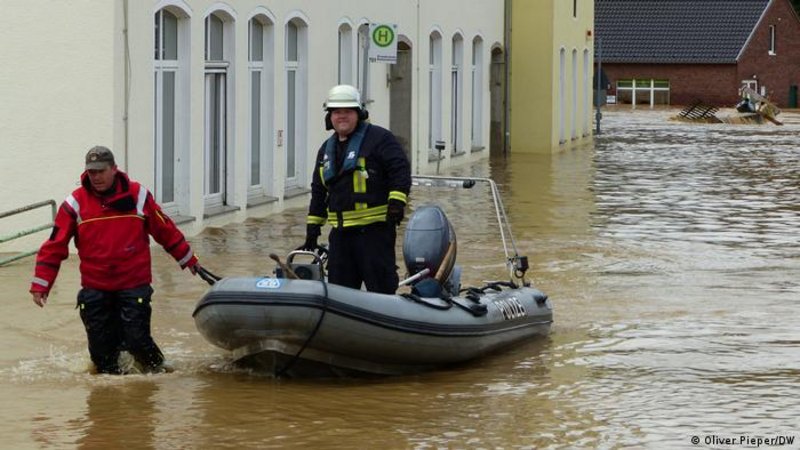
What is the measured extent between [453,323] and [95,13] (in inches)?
304

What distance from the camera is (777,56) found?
8412cm

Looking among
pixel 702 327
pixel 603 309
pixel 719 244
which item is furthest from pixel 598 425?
pixel 719 244

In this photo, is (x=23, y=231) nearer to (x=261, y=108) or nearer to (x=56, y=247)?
(x=56, y=247)

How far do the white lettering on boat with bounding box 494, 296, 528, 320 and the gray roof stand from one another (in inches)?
2725

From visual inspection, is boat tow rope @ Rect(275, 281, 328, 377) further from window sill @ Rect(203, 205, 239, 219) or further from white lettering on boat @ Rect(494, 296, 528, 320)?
window sill @ Rect(203, 205, 239, 219)

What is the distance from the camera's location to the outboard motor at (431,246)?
12.9m

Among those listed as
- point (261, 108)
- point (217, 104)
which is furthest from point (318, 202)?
point (261, 108)

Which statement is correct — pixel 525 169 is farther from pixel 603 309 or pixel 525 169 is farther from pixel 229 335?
pixel 229 335

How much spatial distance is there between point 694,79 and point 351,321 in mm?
73384

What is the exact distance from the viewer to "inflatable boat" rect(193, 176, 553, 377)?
11312 millimetres

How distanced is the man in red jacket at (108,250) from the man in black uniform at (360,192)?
1293 mm

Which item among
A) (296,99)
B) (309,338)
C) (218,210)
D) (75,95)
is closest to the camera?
(309,338)

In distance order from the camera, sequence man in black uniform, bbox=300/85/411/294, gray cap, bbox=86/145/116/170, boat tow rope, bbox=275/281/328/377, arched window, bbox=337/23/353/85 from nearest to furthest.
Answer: boat tow rope, bbox=275/281/328/377 < gray cap, bbox=86/145/116/170 < man in black uniform, bbox=300/85/411/294 < arched window, bbox=337/23/353/85

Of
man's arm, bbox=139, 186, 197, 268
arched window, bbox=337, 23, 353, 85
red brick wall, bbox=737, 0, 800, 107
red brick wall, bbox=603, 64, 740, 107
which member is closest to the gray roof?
red brick wall, bbox=603, 64, 740, 107
